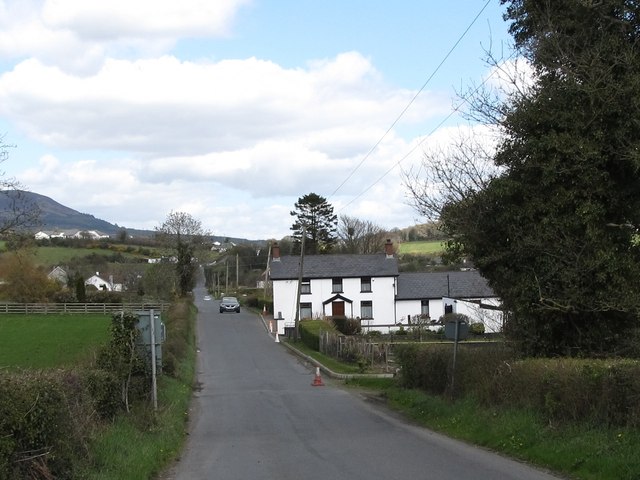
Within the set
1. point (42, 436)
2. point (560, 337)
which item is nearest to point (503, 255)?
point (560, 337)

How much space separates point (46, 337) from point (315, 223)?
6382 centimetres

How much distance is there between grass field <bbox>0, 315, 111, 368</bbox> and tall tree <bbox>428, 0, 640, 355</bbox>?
15852 millimetres

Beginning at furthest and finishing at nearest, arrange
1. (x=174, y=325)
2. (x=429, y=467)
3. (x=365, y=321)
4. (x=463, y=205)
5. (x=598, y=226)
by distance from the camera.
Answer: (x=365, y=321), (x=174, y=325), (x=463, y=205), (x=598, y=226), (x=429, y=467)

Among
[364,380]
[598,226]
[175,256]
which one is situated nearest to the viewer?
[598,226]

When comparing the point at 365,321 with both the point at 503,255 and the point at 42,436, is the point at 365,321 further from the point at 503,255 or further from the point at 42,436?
the point at 42,436

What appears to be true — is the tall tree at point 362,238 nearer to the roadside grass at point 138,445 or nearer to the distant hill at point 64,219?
the distant hill at point 64,219

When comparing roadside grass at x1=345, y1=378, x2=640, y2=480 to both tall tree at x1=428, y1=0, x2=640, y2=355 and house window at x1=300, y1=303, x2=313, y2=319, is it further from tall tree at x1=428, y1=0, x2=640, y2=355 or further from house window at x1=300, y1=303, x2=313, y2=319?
house window at x1=300, y1=303, x2=313, y2=319

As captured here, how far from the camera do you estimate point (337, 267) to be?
71750 mm

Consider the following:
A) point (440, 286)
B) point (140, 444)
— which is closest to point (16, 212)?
point (140, 444)

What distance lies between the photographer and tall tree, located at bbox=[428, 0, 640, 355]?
14617 millimetres

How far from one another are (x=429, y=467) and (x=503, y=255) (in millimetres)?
6854

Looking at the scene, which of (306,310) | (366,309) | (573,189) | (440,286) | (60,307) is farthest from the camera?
(60,307)

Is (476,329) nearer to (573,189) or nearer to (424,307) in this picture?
(424,307)

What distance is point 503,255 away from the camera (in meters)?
16.5
